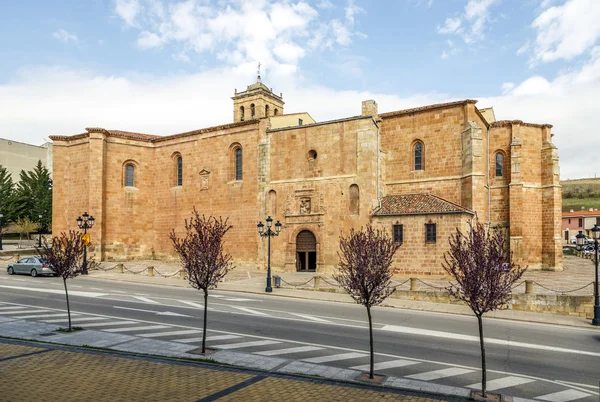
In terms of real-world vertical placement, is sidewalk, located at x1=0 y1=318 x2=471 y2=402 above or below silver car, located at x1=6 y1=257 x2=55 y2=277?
above

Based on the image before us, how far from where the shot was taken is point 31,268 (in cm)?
3078

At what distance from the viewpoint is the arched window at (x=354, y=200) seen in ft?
108

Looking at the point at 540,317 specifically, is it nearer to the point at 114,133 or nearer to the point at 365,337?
the point at 365,337

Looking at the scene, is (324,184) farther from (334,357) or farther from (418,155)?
(334,357)

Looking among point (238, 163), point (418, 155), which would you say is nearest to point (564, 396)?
point (418, 155)

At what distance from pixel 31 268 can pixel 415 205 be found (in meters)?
27.7

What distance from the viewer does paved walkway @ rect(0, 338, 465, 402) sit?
845cm

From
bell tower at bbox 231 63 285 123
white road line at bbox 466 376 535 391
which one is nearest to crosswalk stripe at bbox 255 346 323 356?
white road line at bbox 466 376 535 391

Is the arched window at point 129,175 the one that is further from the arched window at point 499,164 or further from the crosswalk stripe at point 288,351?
the crosswalk stripe at point 288,351

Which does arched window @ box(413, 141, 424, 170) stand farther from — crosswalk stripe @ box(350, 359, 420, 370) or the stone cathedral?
crosswalk stripe @ box(350, 359, 420, 370)

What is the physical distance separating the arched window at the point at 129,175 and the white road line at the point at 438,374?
38410 millimetres

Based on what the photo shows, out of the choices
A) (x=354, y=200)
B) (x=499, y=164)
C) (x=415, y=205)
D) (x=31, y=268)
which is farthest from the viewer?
(x=499, y=164)

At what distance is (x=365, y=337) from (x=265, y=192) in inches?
923

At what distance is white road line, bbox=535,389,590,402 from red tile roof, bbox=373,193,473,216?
20146mm
